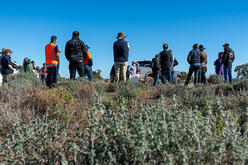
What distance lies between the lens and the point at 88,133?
2.05 meters

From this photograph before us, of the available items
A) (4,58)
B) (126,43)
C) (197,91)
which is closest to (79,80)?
(126,43)

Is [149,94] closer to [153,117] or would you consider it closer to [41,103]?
[41,103]

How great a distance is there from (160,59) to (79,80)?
3871 millimetres

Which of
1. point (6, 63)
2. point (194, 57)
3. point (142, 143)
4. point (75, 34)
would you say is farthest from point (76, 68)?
point (142, 143)

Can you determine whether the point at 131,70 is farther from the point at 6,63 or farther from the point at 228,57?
the point at 6,63

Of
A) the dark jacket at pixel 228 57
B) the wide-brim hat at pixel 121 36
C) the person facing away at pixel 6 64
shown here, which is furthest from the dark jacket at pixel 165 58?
the person facing away at pixel 6 64

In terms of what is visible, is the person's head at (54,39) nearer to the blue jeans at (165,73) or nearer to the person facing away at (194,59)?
the blue jeans at (165,73)

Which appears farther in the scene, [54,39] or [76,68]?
[76,68]

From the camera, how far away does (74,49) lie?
8.52 meters

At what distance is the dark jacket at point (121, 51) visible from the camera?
9094 millimetres

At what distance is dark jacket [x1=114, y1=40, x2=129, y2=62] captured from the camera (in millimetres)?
9094

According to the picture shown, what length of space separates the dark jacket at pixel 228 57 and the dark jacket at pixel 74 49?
19.2 ft

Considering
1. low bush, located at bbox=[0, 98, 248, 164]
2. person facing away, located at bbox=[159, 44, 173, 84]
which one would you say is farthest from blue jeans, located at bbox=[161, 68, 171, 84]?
low bush, located at bbox=[0, 98, 248, 164]

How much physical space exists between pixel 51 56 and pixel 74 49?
0.83 meters
